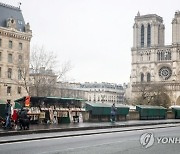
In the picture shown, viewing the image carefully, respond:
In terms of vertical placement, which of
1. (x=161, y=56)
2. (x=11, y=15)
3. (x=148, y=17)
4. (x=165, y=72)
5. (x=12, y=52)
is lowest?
(x=165, y=72)

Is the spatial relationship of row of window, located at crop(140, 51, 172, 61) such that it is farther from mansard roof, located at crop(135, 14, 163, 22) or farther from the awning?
the awning

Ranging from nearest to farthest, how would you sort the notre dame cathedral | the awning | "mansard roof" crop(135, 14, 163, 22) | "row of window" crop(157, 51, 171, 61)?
the awning → the notre dame cathedral → "row of window" crop(157, 51, 171, 61) → "mansard roof" crop(135, 14, 163, 22)

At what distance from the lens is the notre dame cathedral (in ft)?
425

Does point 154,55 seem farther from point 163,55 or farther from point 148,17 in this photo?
point 148,17

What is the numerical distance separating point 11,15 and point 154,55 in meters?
66.6

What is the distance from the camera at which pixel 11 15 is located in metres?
79.6

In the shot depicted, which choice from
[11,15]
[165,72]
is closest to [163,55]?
[165,72]

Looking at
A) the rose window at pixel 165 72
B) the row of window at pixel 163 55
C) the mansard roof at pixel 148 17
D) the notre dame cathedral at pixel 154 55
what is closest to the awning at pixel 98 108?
the notre dame cathedral at pixel 154 55

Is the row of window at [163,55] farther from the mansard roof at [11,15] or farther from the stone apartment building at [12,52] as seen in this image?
the mansard roof at [11,15]

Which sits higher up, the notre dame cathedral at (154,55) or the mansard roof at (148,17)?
the mansard roof at (148,17)

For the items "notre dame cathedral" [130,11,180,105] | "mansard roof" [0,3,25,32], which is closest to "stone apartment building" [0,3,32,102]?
"mansard roof" [0,3,25,32]

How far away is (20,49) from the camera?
78188 mm

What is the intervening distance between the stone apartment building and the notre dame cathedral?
57394 millimetres

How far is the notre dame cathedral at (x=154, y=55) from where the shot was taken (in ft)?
425
